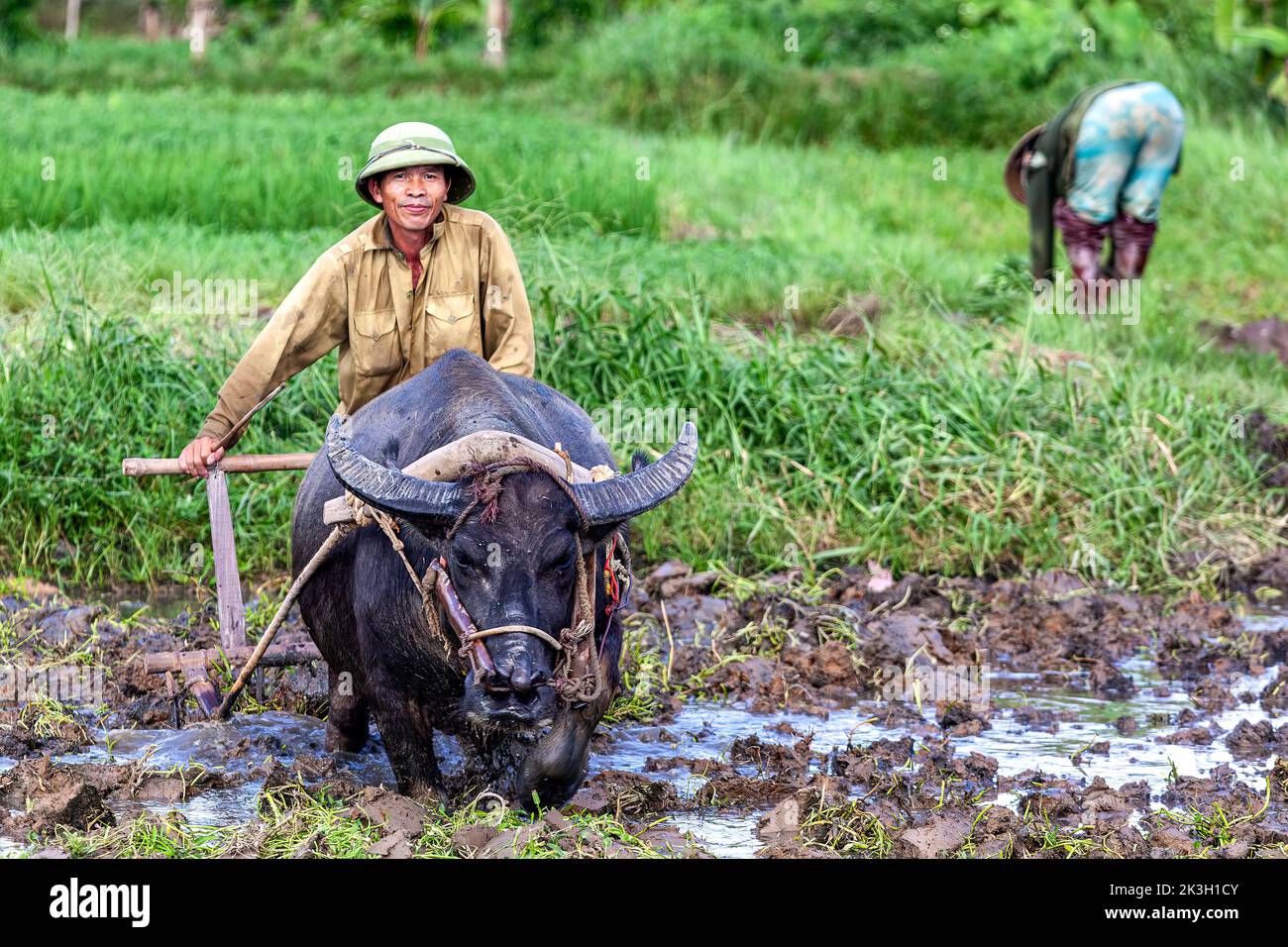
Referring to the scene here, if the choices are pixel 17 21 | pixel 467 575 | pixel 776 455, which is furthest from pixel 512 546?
pixel 17 21

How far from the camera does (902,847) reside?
4406 mm

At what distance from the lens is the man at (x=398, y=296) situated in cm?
507

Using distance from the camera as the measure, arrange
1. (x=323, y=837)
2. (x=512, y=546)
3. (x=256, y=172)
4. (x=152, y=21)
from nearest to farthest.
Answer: (x=512, y=546), (x=323, y=837), (x=256, y=172), (x=152, y=21)

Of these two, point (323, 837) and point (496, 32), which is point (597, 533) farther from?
point (496, 32)

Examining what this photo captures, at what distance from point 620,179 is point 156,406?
14.3ft

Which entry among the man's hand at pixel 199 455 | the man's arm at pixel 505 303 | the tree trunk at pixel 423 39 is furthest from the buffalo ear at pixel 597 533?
the tree trunk at pixel 423 39

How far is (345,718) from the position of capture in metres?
5.28

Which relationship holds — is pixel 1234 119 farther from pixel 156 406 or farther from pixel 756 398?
pixel 156 406

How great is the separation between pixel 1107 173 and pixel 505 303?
17.4ft

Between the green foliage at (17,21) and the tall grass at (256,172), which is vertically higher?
the green foliage at (17,21)

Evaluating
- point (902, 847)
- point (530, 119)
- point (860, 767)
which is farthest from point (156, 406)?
point (530, 119)

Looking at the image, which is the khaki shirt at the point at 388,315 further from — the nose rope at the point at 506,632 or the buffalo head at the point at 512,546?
the nose rope at the point at 506,632

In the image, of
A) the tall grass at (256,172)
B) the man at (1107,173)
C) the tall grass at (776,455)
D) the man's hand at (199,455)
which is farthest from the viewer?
the tall grass at (256,172)

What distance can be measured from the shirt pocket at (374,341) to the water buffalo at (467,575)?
0.19 m
